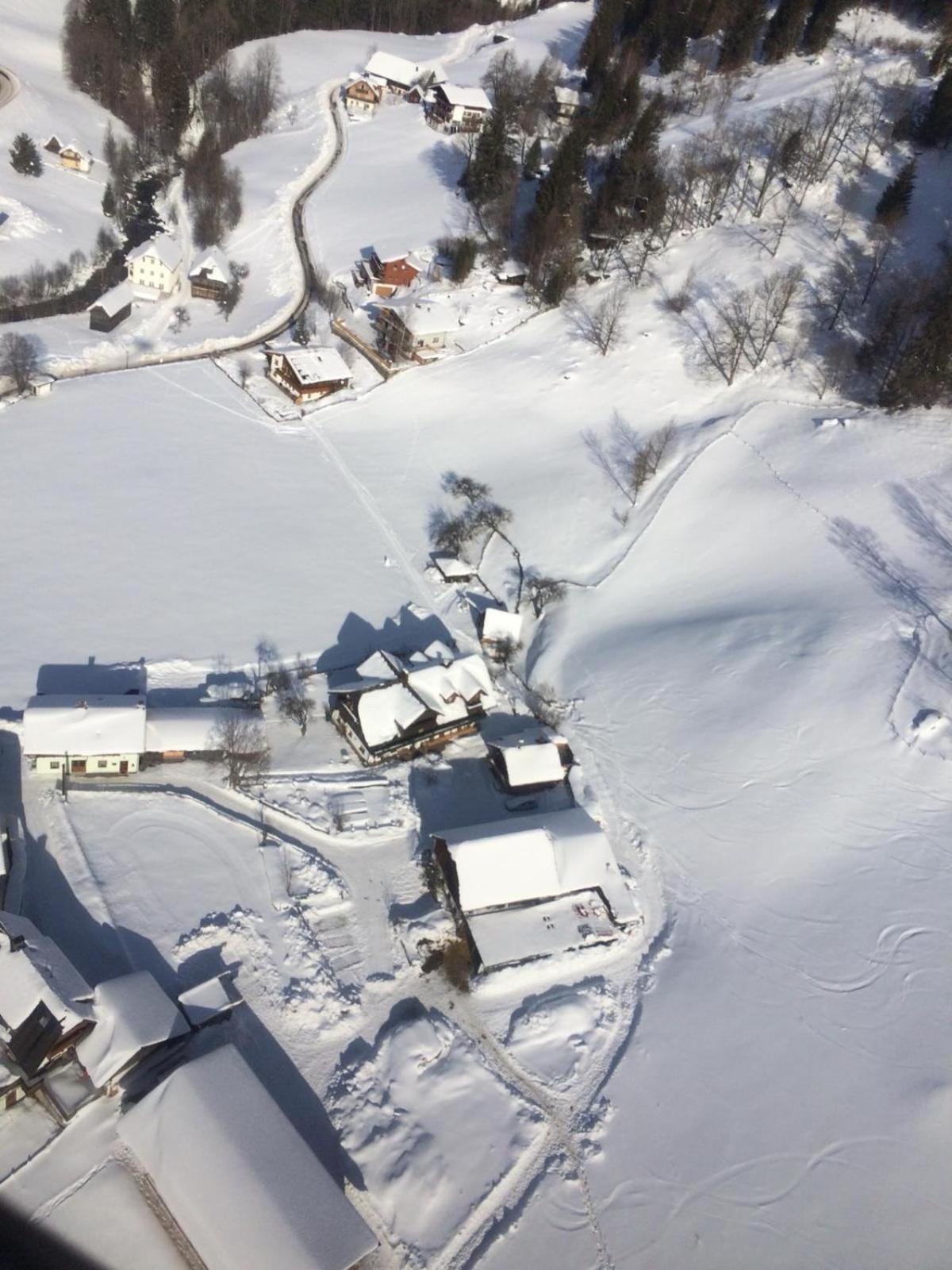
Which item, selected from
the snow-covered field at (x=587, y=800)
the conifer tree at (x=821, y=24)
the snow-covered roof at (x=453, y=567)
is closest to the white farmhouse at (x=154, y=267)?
the snow-covered field at (x=587, y=800)

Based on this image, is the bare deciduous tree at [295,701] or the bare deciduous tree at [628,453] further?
the bare deciduous tree at [628,453]

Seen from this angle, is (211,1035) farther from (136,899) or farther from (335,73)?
(335,73)

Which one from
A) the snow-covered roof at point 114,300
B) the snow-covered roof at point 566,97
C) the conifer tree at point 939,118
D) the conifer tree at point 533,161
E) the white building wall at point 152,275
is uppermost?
the conifer tree at point 939,118

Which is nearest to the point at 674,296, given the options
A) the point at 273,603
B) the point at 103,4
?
the point at 273,603

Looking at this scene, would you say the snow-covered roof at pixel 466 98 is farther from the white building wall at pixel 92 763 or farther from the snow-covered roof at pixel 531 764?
the white building wall at pixel 92 763

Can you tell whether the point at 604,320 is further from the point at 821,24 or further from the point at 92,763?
the point at 92,763

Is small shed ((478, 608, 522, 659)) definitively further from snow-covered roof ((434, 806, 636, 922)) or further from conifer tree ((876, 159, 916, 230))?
conifer tree ((876, 159, 916, 230))

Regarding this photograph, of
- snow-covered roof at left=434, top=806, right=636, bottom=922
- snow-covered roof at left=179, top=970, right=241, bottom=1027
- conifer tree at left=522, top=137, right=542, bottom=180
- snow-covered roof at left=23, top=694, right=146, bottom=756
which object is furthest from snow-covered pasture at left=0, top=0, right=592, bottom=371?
snow-covered roof at left=179, top=970, right=241, bottom=1027
